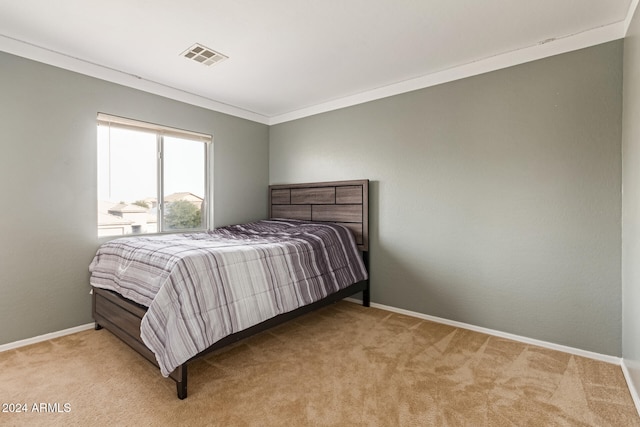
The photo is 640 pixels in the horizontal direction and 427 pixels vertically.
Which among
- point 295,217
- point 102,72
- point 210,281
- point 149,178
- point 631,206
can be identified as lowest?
point 210,281

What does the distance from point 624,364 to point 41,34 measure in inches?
183

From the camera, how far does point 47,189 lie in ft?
8.27

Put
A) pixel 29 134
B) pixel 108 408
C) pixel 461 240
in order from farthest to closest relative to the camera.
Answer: pixel 461 240 < pixel 29 134 < pixel 108 408

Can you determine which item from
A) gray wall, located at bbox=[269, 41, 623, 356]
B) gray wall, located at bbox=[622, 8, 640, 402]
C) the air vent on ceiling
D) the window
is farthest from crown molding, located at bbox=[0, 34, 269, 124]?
gray wall, located at bbox=[622, 8, 640, 402]

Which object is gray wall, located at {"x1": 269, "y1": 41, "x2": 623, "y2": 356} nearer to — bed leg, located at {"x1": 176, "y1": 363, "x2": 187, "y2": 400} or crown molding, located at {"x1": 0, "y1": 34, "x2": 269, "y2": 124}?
crown molding, located at {"x1": 0, "y1": 34, "x2": 269, "y2": 124}

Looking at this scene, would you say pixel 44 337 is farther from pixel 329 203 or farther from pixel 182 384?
pixel 329 203

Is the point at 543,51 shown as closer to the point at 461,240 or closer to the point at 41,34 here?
the point at 461,240

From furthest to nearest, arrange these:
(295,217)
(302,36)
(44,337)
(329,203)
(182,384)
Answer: (295,217)
(329,203)
(44,337)
(302,36)
(182,384)

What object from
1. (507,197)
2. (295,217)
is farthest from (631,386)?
(295,217)

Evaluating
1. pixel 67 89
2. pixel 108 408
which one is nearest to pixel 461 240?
pixel 108 408

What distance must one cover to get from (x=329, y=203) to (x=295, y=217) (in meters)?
0.57

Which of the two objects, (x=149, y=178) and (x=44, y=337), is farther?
(x=149, y=178)

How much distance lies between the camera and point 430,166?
298 cm

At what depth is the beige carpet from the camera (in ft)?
5.24
